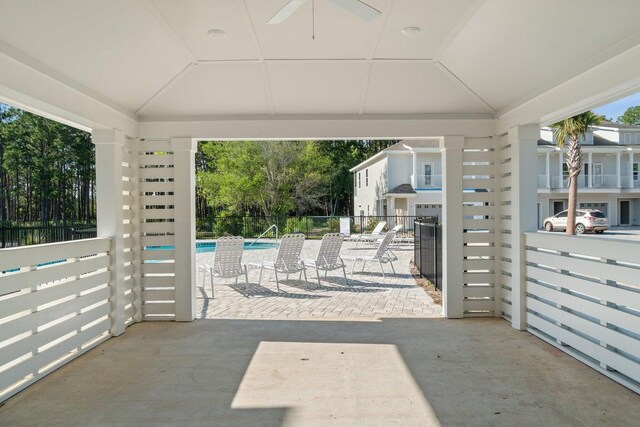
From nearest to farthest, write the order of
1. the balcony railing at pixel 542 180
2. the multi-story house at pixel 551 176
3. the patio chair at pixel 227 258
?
the patio chair at pixel 227 258 → the multi-story house at pixel 551 176 → the balcony railing at pixel 542 180

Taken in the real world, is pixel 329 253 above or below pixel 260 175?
below

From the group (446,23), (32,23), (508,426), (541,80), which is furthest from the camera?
(541,80)

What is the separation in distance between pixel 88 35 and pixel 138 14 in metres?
0.42

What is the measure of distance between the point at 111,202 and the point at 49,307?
144 cm

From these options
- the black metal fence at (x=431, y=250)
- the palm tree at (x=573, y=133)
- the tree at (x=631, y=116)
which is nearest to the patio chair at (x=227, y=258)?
the black metal fence at (x=431, y=250)

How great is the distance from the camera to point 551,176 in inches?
938

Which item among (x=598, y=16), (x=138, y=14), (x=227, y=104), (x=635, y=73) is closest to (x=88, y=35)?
(x=138, y=14)

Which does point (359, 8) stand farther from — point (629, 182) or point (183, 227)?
point (629, 182)

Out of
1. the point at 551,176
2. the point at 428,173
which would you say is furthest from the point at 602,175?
the point at 428,173

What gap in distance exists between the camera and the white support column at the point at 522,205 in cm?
492

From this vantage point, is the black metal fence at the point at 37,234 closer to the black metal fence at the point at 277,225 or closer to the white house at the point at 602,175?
the black metal fence at the point at 277,225

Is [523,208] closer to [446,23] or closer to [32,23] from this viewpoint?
[446,23]

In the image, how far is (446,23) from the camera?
372 cm

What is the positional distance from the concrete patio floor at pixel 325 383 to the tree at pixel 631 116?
42.3 metres
